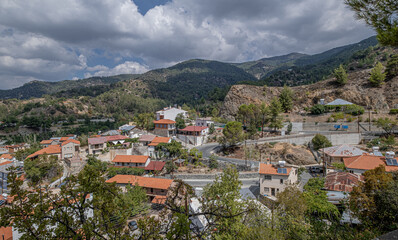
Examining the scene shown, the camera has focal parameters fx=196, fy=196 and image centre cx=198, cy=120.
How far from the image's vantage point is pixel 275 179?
19.5 meters

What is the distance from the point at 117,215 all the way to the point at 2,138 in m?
83.1

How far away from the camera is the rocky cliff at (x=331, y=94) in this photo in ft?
142

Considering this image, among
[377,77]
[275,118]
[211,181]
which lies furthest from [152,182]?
[377,77]

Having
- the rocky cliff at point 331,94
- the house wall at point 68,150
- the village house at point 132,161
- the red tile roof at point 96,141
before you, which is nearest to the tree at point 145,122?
the red tile roof at point 96,141

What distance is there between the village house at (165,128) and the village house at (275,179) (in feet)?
91.8

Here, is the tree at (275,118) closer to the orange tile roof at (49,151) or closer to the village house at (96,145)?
the village house at (96,145)

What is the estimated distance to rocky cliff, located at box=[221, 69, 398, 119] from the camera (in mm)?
43156

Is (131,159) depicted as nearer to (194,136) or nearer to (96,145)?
(96,145)

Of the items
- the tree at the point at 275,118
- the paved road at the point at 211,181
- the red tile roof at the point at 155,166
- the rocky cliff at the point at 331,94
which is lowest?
the paved road at the point at 211,181

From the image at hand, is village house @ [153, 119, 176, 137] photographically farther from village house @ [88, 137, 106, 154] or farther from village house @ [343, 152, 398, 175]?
village house @ [343, 152, 398, 175]

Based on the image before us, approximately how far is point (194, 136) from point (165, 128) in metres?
8.86

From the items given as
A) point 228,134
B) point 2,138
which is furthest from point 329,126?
point 2,138

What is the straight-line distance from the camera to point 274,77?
93.1m

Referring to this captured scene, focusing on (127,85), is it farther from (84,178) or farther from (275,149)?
(84,178)
